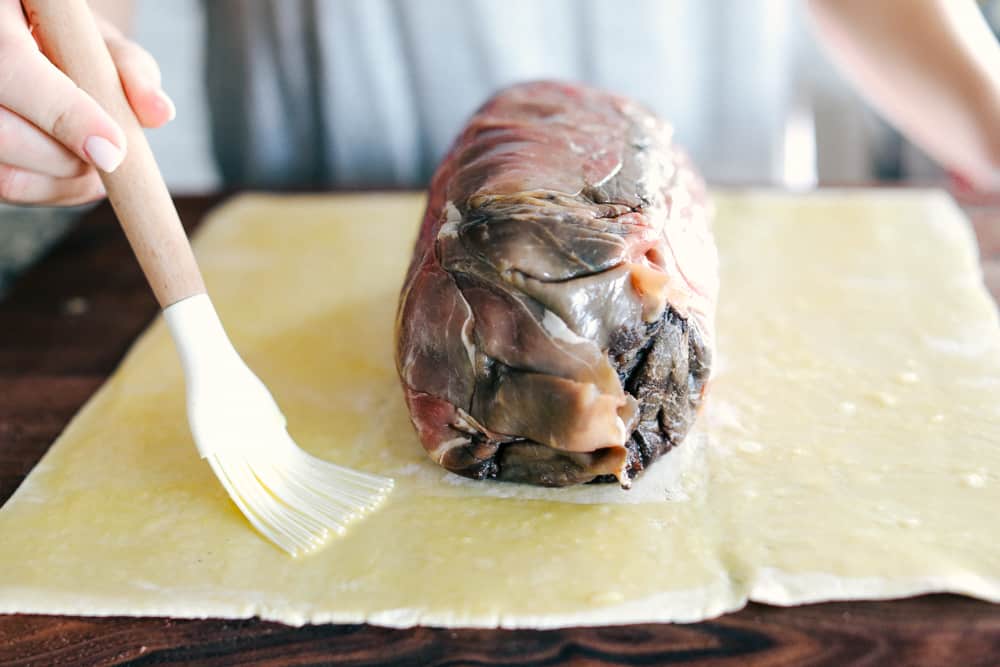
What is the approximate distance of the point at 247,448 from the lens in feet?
4.43

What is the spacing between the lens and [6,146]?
4.46 ft

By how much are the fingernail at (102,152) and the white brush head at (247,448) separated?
0.67ft

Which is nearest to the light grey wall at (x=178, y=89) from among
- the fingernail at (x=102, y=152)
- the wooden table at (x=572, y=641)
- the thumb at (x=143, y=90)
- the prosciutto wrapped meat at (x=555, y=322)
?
the thumb at (x=143, y=90)

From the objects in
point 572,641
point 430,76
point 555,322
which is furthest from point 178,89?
point 572,641

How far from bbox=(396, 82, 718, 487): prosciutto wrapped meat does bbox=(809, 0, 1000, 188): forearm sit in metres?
0.78

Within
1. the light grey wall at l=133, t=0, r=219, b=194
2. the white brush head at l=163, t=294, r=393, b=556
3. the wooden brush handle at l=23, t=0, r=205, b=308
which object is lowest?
the light grey wall at l=133, t=0, r=219, b=194

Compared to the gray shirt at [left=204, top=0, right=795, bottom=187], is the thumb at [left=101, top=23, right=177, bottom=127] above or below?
above

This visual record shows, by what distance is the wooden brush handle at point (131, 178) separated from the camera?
131 centimetres

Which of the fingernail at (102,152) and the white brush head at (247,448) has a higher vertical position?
the fingernail at (102,152)

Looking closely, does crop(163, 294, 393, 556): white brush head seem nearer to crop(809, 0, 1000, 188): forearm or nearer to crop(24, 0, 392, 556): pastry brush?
crop(24, 0, 392, 556): pastry brush

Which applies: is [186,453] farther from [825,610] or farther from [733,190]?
[733,190]

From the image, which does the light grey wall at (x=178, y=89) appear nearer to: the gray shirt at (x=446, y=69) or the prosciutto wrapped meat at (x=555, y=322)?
the gray shirt at (x=446, y=69)

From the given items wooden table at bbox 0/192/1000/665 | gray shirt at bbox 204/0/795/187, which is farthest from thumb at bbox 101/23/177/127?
gray shirt at bbox 204/0/795/187

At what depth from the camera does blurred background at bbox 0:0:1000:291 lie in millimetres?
2266
